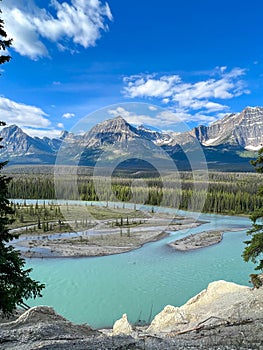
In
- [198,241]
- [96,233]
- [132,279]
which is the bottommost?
[132,279]

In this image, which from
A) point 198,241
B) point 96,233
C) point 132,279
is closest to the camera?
point 132,279

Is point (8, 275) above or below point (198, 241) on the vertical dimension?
above

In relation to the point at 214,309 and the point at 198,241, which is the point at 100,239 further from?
the point at 214,309

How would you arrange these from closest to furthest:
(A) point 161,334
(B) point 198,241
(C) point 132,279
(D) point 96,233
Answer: (A) point 161,334, (C) point 132,279, (B) point 198,241, (D) point 96,233

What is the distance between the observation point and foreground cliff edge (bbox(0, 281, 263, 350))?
7.74 metres

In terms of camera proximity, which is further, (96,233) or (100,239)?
(96,233)

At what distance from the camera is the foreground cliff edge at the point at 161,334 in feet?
25.4

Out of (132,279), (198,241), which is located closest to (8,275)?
(132,279)

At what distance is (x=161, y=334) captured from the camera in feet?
39.2

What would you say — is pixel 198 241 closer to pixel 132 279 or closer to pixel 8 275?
pixel 132 279

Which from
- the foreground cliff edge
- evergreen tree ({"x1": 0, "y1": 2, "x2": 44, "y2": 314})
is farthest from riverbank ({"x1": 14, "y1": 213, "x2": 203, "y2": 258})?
evergreen tree ({"x1": 0, "y1": 2, "x2": 44, "y2": 314})

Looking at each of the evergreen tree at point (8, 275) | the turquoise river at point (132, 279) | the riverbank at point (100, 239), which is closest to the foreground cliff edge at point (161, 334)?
the evergreen tree at point (8, 275)

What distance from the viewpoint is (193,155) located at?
44.5 meters

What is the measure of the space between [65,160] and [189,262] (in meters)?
21.4
